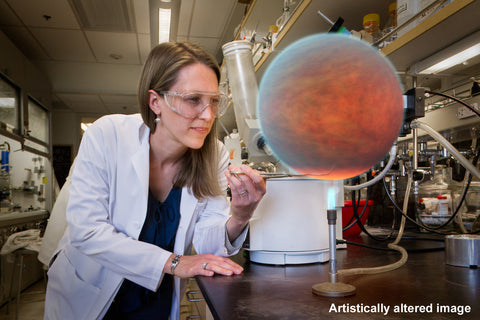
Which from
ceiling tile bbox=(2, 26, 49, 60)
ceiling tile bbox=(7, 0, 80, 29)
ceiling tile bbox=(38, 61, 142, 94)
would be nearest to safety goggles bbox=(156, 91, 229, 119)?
ceiling tile bbox=(7, 0, 80, 29)

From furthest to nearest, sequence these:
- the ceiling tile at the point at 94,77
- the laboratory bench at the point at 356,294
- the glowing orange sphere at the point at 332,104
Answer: the ceiling tile at the point at 94,77, the laboratory bench at the point at 356,294, the glowing orange sphere at the point at 332,104

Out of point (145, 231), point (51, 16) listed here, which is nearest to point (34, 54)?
point (51, 16)

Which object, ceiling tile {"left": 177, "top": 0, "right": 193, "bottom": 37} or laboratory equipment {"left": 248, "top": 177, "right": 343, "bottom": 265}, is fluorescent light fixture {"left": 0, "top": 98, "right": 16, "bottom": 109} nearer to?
ceiling tile {"left": 177, "top": 0, "right": 193, "bottom": 37}

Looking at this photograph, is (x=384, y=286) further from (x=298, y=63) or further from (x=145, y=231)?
(x=145, y=231)

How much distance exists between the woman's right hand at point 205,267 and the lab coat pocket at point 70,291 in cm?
34

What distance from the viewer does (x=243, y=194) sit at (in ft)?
2.98

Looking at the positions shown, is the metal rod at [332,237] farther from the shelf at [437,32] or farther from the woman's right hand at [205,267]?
the shelf at [437,32]

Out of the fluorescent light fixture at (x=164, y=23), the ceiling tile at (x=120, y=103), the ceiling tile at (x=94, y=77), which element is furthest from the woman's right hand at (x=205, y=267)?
the ceiling tile at (x=120, y=103)

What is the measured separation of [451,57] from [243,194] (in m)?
0.81

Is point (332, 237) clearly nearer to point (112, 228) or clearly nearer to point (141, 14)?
point (112, 228)

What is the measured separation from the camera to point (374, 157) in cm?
43

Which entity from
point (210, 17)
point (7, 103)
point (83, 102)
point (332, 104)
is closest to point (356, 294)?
Answer: point (332, 104)

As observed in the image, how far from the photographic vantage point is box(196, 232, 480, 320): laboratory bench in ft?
1.88

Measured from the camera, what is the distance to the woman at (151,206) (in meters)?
1.01
